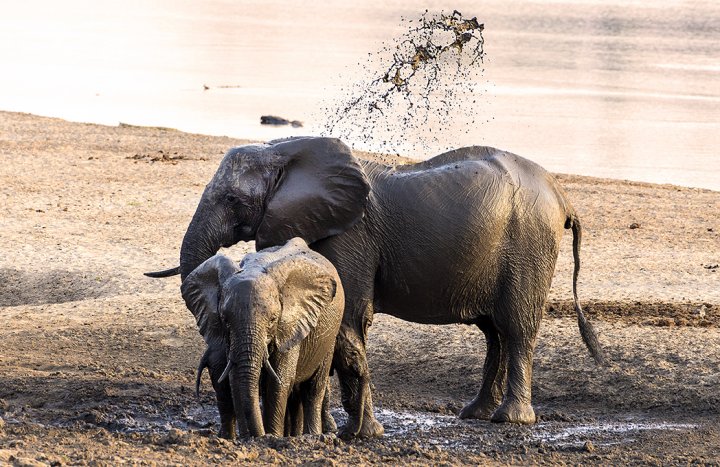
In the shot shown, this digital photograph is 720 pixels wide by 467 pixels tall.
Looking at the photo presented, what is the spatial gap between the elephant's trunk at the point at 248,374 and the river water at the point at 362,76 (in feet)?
61.2

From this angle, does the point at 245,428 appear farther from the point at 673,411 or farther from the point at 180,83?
the point at 180,83

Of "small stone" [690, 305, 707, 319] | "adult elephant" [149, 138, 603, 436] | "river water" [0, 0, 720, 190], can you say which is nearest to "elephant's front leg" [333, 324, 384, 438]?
"adult elephant" [149, 138, 603, 436]

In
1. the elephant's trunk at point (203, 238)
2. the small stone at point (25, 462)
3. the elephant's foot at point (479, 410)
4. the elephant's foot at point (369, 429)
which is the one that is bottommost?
the elephant's foot at point (479, 410)

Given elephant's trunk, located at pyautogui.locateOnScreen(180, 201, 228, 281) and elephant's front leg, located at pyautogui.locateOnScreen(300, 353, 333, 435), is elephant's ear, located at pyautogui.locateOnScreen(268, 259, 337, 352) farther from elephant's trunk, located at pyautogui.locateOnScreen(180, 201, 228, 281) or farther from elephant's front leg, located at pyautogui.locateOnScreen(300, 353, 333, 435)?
elephant's trunk, located at pyautogui.locateOnScreen(180, 201, 228, 281)

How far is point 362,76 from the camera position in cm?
4344

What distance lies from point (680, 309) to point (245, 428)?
6.29 m

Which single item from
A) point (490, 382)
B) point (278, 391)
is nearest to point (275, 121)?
point (490, 382)

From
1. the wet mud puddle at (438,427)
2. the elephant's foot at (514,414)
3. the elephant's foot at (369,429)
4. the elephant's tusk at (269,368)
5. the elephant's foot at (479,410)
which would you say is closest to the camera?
the elephant's tusk at (269,368)

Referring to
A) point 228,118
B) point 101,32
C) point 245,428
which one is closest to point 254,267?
point 245,428

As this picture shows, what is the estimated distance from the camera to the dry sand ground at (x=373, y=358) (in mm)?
8781

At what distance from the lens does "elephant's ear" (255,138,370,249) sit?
935 centimetres

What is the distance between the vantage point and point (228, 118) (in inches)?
1337

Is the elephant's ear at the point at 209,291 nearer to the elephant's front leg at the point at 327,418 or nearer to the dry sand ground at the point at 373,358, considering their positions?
the dry sand ground at the point at 373,358

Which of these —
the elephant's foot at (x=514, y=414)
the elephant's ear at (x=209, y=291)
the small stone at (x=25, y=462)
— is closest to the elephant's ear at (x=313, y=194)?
the elephant's ear at (x=209, y=291)
